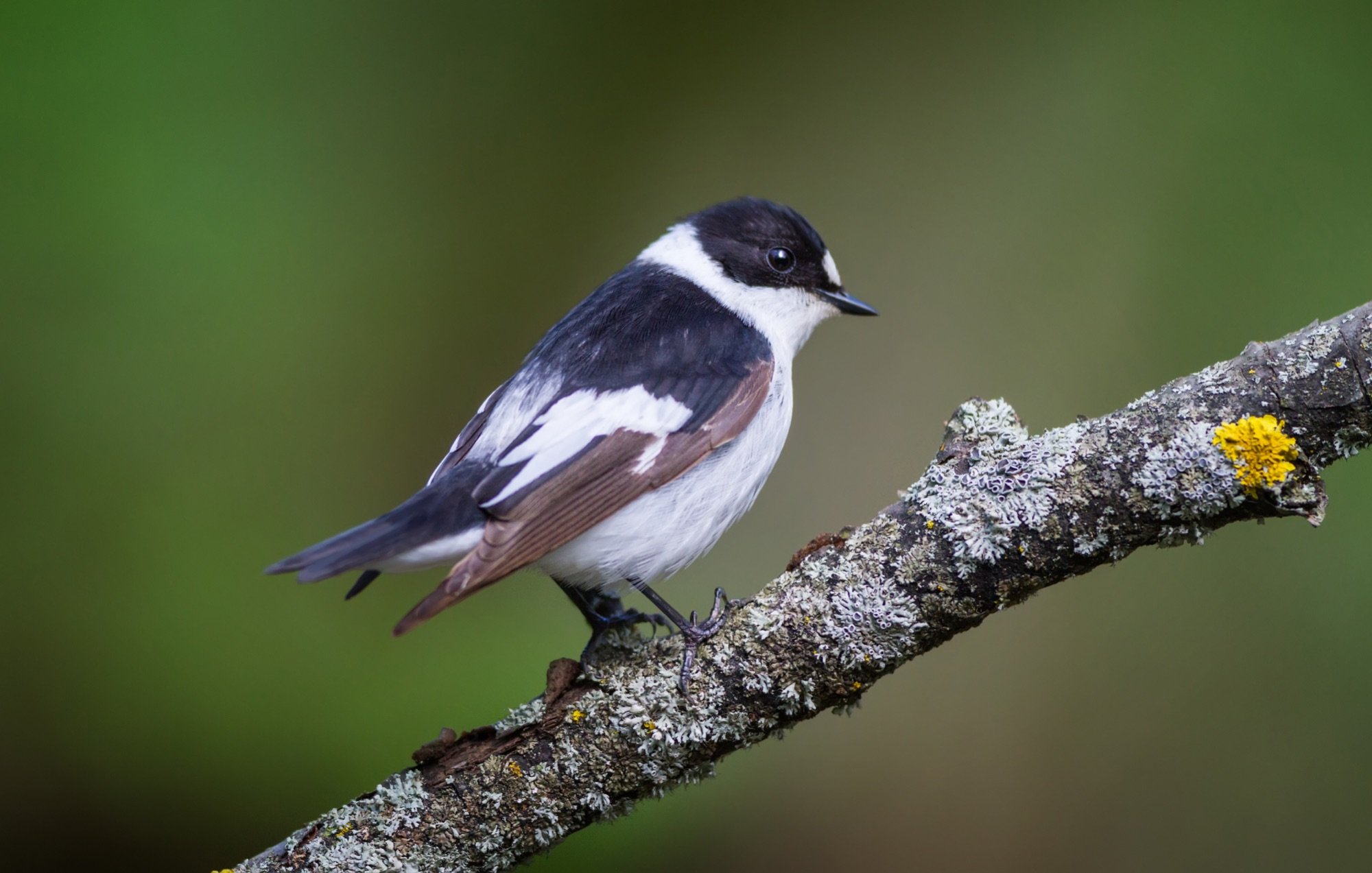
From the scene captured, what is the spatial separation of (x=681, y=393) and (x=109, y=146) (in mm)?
2337

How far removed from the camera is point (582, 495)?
76.6 inches

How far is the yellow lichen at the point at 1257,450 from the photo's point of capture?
1.46 metres

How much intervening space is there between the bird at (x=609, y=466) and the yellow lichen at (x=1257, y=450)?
2.67ft

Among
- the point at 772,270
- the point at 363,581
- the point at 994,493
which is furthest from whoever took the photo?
the point at 772,270

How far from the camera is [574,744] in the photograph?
171 cm

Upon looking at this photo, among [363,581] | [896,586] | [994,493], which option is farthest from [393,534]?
[994,493]

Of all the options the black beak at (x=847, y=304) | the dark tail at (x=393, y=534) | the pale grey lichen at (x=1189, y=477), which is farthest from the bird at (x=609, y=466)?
the pale grey lichen at (x=1189, y=477)

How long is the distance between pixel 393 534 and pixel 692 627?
0.53 m

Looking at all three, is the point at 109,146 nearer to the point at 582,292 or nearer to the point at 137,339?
the point at 137,339

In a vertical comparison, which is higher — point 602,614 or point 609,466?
point 609,466

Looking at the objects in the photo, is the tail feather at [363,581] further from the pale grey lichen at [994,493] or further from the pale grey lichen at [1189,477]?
the pale grey lichen at [1189,477]

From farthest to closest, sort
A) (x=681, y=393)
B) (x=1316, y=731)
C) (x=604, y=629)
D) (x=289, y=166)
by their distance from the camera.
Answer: (x=289, y=166), (x=1316, y=731), (x=681, y=393), (x=604, y=629)

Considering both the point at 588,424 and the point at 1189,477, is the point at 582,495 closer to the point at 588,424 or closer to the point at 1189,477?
the point at 588,424

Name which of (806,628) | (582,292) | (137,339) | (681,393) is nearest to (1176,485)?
(806,628)
